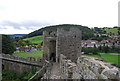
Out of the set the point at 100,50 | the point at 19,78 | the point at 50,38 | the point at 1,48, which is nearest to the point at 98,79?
the point at 50,38

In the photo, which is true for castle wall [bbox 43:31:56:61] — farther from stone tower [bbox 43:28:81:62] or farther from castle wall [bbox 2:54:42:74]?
stone tower [bbox 43:28:81:62]

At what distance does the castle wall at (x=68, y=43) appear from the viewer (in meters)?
12.9

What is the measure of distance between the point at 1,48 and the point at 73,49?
2570cm

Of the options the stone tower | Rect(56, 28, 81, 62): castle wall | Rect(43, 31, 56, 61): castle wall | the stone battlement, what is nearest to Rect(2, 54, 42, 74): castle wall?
the stone battlement

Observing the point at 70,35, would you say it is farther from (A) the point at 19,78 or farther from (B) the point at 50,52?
(A) the point at 19,78

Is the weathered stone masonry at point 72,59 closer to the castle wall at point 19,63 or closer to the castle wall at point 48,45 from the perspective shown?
the castle wall at point 48,45

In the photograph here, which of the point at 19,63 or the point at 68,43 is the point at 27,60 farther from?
the point at 68,43

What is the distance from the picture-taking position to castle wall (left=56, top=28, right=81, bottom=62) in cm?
1285

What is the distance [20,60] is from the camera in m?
19.3

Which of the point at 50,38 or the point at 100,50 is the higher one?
the point at 50,38

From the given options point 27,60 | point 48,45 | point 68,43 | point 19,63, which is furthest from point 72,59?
point 19,63

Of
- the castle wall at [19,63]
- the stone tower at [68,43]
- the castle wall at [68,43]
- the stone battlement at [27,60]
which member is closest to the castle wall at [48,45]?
the stone battlement at [27,60]

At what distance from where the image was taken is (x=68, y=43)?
13070mm

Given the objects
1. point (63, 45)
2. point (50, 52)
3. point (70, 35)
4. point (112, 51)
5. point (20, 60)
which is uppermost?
point (70, 35)
